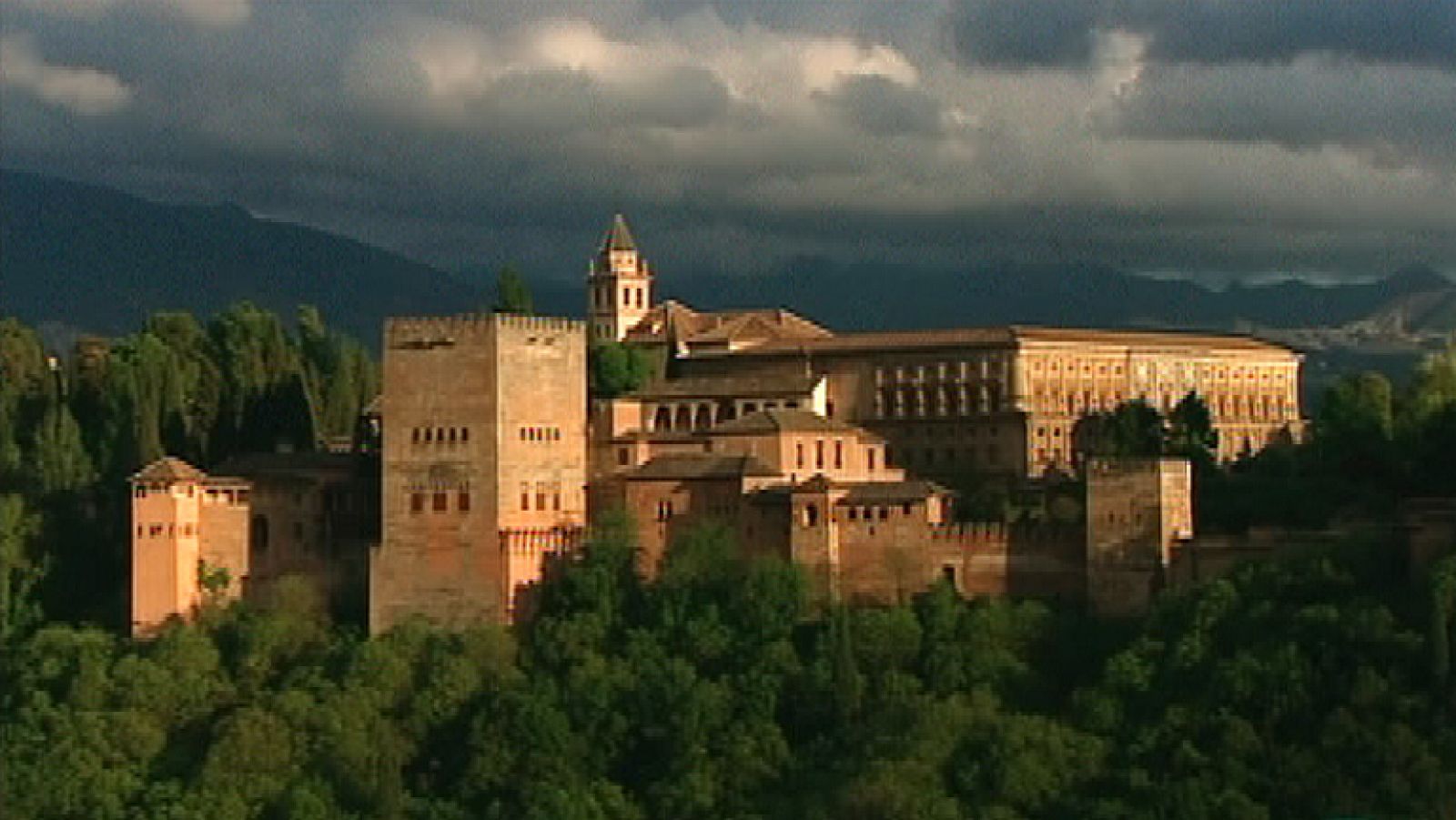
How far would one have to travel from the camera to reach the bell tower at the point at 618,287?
3059 inches

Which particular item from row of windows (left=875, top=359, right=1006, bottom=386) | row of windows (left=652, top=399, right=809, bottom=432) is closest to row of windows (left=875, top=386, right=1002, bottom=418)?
row of windows (left=875, top=359, right=1006, bottom=386)

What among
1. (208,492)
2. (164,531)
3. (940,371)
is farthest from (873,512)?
(940,371)

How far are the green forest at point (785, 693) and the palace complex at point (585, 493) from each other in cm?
76

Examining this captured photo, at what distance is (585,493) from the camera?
173 feet

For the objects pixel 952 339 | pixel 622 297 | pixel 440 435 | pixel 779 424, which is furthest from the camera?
pixel 622 297

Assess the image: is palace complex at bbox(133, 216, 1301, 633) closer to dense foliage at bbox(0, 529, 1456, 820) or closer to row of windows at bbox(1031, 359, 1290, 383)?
dense foliage at bbox(0, 529, 1456, 820)

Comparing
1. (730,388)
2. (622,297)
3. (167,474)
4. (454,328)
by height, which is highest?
(622,297)

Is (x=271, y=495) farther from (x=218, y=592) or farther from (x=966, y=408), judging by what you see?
(x=966, y=408)

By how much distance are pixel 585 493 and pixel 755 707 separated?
763 cm

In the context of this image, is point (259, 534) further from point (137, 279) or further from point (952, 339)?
point (137, 279)

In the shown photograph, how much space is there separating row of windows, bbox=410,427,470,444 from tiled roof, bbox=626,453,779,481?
3.13 m

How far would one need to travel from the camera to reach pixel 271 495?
176ft

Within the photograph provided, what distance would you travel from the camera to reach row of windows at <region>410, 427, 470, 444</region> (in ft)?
168

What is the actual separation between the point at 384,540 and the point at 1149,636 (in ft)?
46.3
